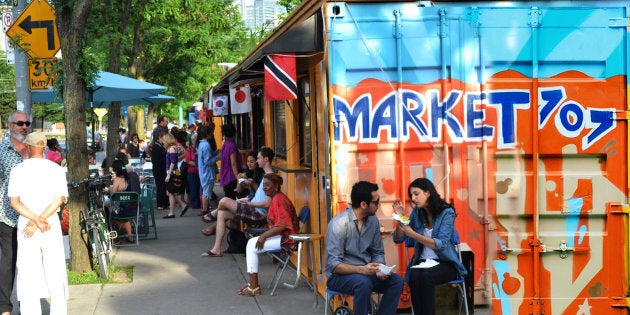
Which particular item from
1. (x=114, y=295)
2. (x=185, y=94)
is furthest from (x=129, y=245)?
(x=185, y=94)

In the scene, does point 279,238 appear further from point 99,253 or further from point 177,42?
point 177,42

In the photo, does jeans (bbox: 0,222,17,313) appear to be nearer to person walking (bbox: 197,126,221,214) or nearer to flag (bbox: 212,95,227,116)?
person walking (bbox: 197,126,221,214)

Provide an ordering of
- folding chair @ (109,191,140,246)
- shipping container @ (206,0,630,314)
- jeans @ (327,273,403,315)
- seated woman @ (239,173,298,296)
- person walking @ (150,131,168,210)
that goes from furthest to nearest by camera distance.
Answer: person walking @ (150,131,168,210) < folding chair @ (109,191,140,246) < seated woman @ (239,173,298,296) < shipping container @ (206,0,630,314) < jeans @ (327,273,403,315)

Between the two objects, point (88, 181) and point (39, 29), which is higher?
point (39, 29)

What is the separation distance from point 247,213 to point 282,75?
317 cm

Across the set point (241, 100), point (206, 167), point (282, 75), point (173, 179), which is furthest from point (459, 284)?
point (173, 179)

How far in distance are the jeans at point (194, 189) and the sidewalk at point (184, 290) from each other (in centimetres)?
455

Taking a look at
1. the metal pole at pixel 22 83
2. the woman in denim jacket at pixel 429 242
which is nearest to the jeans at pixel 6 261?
the woman in denim jacket at pixel 429 242

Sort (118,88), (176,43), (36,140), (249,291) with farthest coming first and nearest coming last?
(176,43)
(118,88)
(249,291)
(36,140)

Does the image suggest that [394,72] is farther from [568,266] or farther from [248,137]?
[248,137]

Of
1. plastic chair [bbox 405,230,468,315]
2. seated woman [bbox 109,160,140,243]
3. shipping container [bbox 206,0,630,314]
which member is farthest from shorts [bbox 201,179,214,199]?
plastic chair [bbox 405,230,468,315]

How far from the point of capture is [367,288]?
6.96 meters

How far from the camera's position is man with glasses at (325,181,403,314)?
22.9ft

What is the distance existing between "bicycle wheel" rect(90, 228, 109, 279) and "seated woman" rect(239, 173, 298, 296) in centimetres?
185
